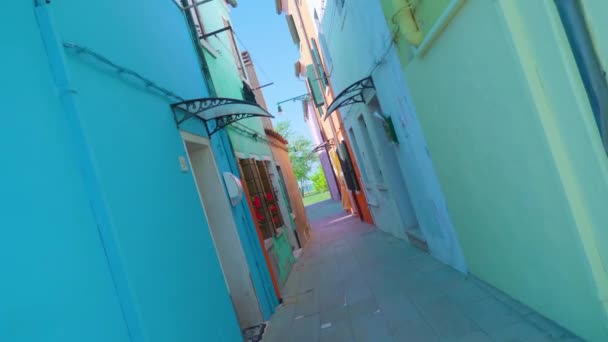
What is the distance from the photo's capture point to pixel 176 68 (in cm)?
607

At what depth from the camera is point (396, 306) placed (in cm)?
515

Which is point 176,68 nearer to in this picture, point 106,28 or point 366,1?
point 106,28

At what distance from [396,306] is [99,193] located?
3.47 m

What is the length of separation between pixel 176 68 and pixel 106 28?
196 cm

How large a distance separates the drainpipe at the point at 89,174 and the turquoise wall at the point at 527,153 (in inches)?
107

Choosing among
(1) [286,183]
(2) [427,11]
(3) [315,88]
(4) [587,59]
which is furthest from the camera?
(1) [286,183]

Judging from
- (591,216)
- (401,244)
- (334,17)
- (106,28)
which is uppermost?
(334,17)

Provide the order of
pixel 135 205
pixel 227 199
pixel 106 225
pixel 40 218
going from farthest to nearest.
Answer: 1. pixel 227 199
2. pixel 135 205
3. pixel 106 225
4. pixel 40 218

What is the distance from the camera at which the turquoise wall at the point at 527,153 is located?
263 centimetres

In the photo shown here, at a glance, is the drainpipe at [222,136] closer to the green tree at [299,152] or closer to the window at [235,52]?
the window at [235,52]

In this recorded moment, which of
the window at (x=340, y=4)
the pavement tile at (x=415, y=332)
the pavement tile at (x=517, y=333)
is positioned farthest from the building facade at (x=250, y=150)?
the pavement tile at (x=517, y=333)

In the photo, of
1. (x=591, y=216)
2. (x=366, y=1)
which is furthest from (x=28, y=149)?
(x=366, y=1)

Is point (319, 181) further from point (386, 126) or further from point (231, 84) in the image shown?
point (386, 126)

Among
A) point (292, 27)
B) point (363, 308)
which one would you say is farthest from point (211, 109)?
point (292, 27)
